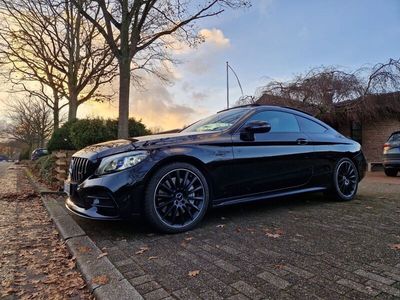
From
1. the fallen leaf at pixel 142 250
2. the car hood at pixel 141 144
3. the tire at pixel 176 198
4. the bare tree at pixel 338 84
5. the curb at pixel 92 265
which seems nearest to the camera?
the curb at pixel 92 265

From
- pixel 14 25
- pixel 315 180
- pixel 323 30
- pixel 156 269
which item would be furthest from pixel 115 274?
pixel 14 25

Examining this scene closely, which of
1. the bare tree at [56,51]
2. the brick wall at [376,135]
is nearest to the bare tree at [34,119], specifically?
the bare tree at [56,51]

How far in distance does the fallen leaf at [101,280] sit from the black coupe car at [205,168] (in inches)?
35.9

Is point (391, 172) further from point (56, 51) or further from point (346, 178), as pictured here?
point (56, 51)

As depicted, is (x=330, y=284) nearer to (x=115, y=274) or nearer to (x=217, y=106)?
(x=115, y=274)

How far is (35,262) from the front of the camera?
3.13m

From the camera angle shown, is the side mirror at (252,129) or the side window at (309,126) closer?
the side mirror at (252,129)

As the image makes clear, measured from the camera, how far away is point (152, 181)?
3488 mm

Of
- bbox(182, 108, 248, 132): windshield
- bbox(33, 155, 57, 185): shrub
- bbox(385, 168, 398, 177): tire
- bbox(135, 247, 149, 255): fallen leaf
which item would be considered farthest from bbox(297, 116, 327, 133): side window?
bbox(385, 168, 398, 177): tire

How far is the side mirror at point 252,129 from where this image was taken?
4.13m

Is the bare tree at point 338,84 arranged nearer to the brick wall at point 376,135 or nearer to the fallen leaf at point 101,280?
the brick wall at point 376,135

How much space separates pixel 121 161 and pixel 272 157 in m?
1.90

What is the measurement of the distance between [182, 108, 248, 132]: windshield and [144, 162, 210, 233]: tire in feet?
2.77

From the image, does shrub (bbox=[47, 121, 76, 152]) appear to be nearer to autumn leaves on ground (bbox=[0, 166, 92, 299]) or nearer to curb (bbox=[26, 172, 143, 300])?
autumn leaves on ground (bbox=[0, 166, 92, 299])
